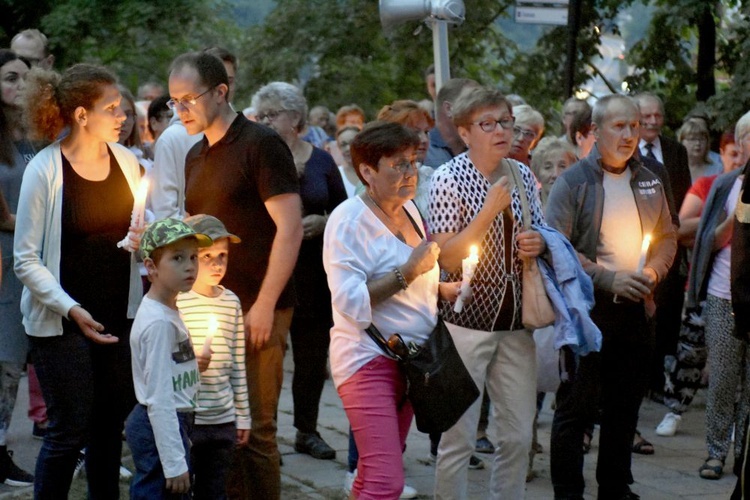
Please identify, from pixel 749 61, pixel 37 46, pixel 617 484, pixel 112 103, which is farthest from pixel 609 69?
pixel 112 103

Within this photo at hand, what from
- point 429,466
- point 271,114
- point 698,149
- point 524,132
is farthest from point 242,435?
point 698,149

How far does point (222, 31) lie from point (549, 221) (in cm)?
1946

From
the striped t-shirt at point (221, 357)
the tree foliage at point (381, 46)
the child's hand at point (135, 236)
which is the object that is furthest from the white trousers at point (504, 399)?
the tree foliage at point (381, 46)

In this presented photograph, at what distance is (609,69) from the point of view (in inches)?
646

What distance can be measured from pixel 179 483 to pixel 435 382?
111cm

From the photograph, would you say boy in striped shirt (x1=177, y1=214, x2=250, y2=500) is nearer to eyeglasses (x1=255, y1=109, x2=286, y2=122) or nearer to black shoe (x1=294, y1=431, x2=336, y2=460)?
eyeglasses (x1=255, y1=109, x2=286, y2=122)

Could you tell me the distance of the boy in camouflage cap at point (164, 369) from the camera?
5.23 metres

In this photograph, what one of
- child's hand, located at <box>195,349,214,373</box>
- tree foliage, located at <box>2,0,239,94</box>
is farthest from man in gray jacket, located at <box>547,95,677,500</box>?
tree foliage, located at <box>2,0,239,94</box>

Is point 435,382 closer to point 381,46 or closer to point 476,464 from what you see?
point 476,464

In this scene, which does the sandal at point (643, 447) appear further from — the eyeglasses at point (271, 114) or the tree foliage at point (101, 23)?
the tree foliage at point (101, 23)

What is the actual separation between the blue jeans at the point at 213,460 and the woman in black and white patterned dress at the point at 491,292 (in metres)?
0.96

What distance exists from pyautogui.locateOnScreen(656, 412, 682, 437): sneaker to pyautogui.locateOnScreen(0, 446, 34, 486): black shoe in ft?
14.5

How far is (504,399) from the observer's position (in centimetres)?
604

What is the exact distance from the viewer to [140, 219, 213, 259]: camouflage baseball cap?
5324mm
